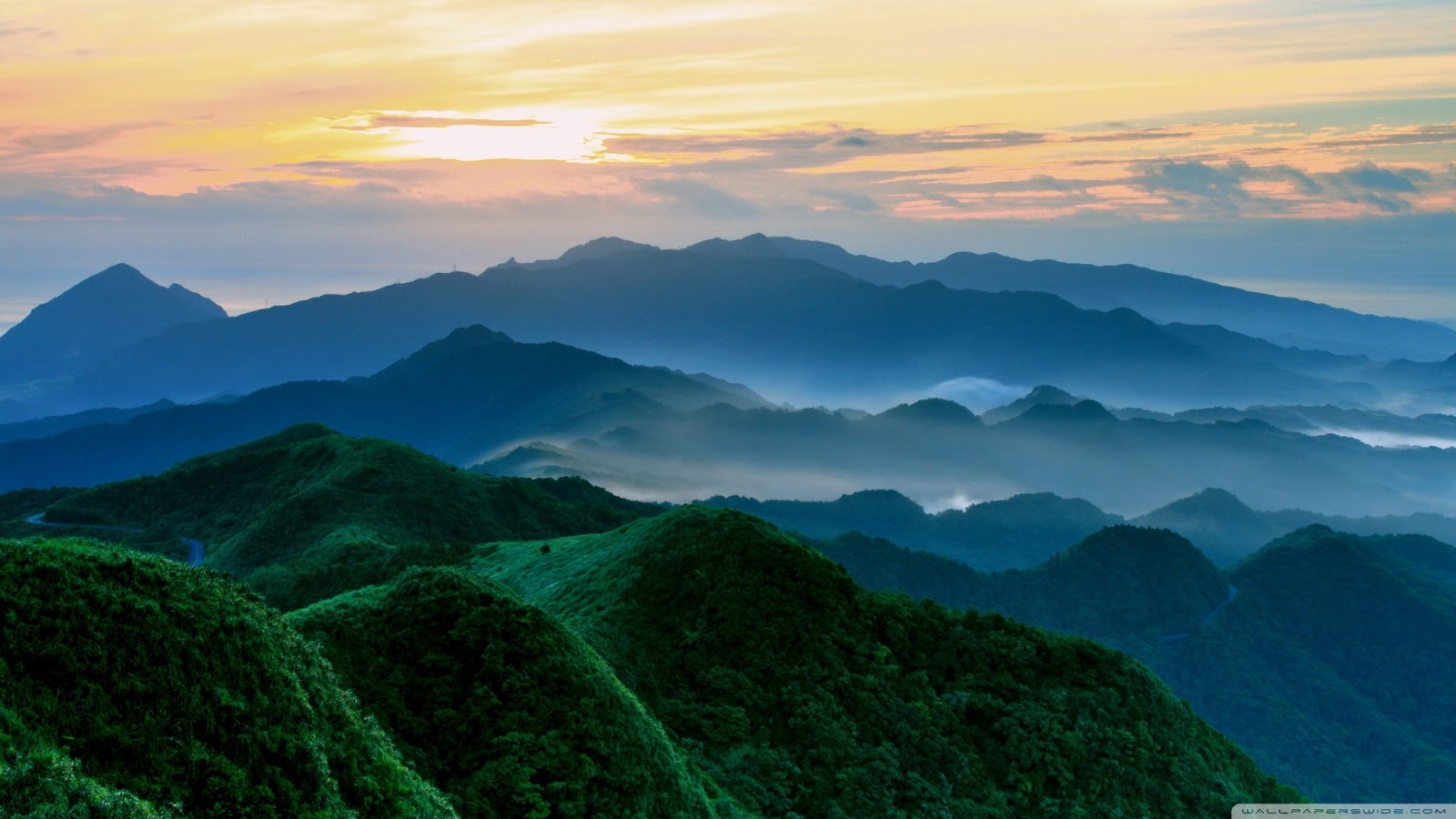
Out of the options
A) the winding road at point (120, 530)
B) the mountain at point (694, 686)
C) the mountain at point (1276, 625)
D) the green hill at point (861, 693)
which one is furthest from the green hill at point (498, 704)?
the mountain at point (1276, 625)

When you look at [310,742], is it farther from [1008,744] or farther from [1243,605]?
[1243,605]

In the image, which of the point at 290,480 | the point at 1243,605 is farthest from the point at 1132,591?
the point at 290,480

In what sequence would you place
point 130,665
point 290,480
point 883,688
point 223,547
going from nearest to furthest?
1. point 130,665
2. point 883,688
3. point 223,547
4. point 290,480

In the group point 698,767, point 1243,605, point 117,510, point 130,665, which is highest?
point 130,665

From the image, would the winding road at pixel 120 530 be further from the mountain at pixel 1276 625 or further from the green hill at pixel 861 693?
the mountain at pixel 1276 625

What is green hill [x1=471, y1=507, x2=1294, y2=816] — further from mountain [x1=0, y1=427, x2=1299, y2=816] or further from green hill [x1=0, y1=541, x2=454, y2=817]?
green hill [x1=0, y1=541, x2=454, y2=817]

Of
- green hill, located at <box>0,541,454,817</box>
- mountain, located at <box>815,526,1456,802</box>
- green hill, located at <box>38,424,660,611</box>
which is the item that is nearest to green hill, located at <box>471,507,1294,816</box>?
green hill, located at <box>0,541,454,817</box>

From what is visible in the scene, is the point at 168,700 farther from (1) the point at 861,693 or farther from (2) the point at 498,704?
(1) the point at 861,693
